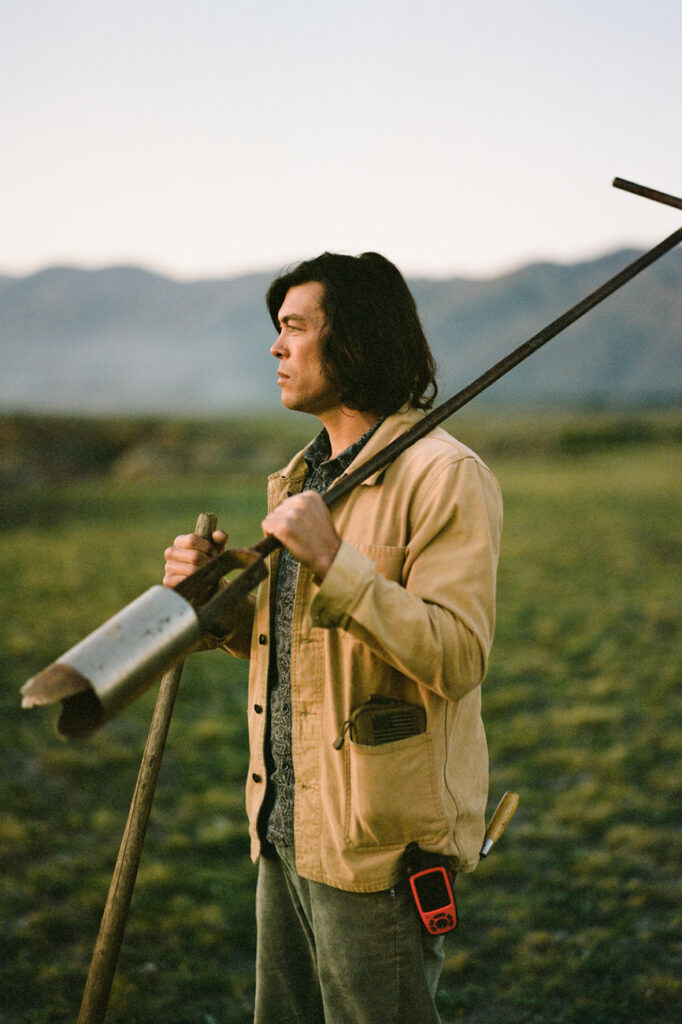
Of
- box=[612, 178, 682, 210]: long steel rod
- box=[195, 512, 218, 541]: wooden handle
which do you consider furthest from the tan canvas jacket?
box=[612, 178, 682, 210]: long steel rod

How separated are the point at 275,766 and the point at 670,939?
3030 mm

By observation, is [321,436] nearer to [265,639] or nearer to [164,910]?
[265,639]

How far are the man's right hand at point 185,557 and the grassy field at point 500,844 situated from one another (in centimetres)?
253

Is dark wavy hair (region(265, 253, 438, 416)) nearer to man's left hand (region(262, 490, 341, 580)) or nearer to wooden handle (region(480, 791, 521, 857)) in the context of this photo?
man's left hand (region(262, 490, 341, 580))

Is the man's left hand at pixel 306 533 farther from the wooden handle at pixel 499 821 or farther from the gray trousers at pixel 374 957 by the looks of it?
the wooden handle at pixel 499 821

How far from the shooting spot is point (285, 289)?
2482mm

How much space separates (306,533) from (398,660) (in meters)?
0.35

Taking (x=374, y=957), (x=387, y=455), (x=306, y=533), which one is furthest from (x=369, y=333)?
(x=374, y=957)

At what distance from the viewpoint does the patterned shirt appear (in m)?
2.32

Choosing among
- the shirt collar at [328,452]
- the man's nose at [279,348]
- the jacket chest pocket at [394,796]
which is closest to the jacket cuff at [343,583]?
the jacket chest pocket at [394,796]

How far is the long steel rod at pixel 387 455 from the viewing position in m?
1.82

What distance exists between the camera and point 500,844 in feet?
17.6

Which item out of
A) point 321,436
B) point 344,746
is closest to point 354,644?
point 344,746

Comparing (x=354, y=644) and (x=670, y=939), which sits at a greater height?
(x=354, y=644)
